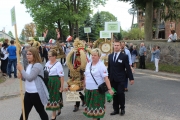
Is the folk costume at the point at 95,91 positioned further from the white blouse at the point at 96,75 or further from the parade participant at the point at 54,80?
the parade participant at the point at 54,80

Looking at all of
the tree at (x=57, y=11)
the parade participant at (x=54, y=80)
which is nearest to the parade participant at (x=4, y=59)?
the parade participant at (x=54, y=80)

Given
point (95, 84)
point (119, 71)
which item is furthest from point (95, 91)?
point (119, 71)

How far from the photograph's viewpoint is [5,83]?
34.6 feet

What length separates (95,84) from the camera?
4.81 metres

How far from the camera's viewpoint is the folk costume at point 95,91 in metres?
4.79

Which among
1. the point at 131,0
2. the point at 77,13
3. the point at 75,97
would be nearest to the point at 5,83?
the point at 75,97

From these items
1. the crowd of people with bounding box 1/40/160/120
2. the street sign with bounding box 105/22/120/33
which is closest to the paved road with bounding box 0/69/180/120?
the crowd of people with bounding box 1/40/160/120

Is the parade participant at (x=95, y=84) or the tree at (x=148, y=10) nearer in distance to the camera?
the parade participant at (x=95, y=84)

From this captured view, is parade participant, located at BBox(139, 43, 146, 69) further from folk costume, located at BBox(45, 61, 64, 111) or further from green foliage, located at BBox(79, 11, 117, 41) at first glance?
green foliage, located at BBox(79, 11, 117, 41)

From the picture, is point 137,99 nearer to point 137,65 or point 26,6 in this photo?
point 137,65

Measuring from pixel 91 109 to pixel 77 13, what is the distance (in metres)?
30.4

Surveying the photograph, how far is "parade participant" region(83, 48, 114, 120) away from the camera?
4789 mm

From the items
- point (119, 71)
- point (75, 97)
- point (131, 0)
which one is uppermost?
point (131, 0)

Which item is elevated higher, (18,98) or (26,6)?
(26,6)
